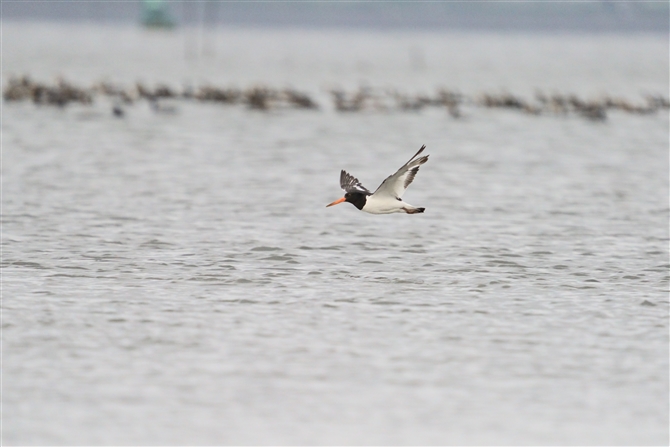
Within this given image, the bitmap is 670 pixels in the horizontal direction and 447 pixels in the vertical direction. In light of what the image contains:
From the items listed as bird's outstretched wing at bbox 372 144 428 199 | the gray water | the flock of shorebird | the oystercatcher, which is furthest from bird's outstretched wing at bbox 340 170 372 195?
the flock of shorebird

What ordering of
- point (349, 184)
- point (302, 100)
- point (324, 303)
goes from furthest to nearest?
point (302, 100), point (349, 184), point (324, 303)

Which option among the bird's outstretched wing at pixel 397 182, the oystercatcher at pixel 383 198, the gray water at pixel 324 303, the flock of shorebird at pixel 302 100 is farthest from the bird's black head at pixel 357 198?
the flock of shorebird at pixel 302 100

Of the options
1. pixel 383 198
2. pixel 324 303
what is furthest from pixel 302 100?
pixel 324 303

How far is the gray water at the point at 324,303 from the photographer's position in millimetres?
11070

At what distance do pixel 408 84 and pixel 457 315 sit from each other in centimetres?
7460

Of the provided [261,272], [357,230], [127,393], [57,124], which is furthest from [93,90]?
[127,393]

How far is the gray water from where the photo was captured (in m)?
11.1

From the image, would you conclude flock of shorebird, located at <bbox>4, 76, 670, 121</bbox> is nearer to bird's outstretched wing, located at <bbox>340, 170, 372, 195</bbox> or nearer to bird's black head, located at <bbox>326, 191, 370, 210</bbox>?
bird's outstretched wing, located at <bbox>340, 170, 372, 195</bbox>

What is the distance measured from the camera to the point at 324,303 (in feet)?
50.9

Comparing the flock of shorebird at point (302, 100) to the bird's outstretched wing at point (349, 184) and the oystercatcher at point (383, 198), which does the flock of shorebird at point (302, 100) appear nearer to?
the bird's outstretched wing at point (349, 184)

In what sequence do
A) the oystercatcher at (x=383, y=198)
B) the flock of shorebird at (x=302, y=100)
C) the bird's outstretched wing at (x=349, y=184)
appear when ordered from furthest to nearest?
1. the flock of shorebird at (x=302, y=100)
2. the bird's outstretched wing at (x=349, y=184)
3. the oystercatcher at (x=383, y=198)

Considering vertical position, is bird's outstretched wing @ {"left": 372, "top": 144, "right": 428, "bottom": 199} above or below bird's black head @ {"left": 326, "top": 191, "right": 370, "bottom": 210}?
above

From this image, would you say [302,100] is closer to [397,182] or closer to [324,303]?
[397,182]

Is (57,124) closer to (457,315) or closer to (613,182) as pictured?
(613,182)
